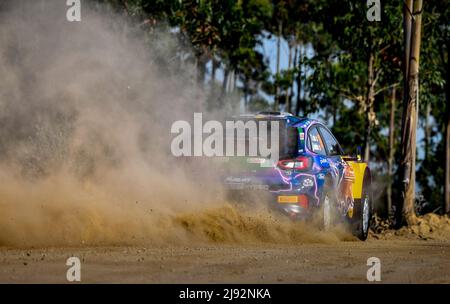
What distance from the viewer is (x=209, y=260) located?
29.9ft

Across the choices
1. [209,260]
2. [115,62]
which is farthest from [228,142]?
[115,62]

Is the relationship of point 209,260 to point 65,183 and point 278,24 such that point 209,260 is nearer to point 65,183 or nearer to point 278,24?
point 65,183

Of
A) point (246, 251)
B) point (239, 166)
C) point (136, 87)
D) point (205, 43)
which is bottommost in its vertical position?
point (246, 251)

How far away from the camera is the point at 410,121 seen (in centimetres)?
1694

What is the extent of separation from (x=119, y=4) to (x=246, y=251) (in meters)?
20.8

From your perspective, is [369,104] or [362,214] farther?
[369,104]

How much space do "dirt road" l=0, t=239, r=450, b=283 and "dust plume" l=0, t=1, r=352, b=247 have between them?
0.69m

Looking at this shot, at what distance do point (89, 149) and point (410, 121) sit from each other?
20.4ft

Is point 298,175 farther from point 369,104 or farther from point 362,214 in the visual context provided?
point 369,104

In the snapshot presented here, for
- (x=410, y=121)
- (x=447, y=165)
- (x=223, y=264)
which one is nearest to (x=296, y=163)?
(x=223, y=264)

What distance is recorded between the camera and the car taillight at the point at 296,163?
1153cm

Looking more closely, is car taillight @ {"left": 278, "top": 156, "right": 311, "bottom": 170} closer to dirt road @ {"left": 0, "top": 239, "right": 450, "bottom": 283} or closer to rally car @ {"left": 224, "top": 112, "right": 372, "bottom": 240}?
rally car @ {"left": 224, "top": 112, "right": 372, "bottom": 240}

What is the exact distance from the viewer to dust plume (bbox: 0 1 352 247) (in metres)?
10.9

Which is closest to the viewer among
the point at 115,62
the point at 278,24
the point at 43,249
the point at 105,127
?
the point at 43,249
